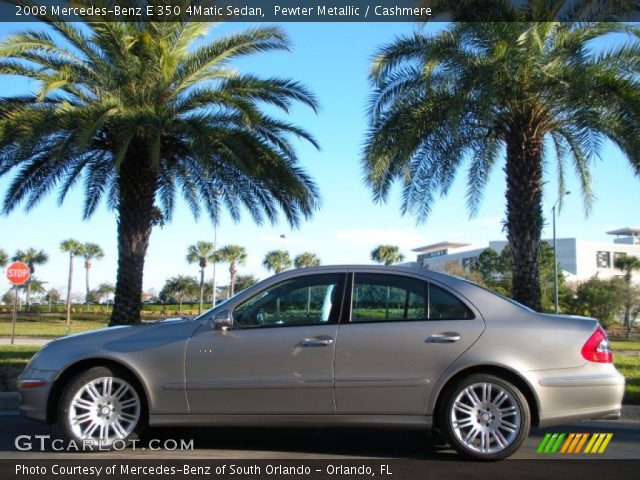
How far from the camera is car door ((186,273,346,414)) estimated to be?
5559mm

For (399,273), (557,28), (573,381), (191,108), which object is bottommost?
(573,381)

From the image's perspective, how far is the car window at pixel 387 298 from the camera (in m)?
5.78

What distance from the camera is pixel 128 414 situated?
5.74 metres

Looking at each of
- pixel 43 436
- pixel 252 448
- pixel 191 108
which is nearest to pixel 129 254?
pixel 191 108

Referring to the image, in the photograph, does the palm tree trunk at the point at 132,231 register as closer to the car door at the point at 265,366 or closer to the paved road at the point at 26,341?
the paved road at the point at 26,341

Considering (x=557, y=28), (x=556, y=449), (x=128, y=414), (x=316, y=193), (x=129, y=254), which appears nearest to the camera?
(x=128, y=414)

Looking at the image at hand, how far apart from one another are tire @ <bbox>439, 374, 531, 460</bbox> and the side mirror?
1921mm

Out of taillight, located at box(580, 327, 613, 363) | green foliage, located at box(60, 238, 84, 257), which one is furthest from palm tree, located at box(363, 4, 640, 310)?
green foliage, located at box(60, 238, 84, 257)

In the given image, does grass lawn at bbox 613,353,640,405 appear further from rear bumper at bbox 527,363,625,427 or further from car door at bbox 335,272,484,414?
car door at bbox 335,272,484,414

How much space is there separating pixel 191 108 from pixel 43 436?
8480mm

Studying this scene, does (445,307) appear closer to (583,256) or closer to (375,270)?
(375,270)

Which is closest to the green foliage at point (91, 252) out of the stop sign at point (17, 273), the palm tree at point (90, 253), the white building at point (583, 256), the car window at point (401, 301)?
the palm tree at point (90, 253)

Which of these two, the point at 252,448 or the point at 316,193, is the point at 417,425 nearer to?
the point at 252,448

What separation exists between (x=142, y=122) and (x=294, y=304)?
7.80m
